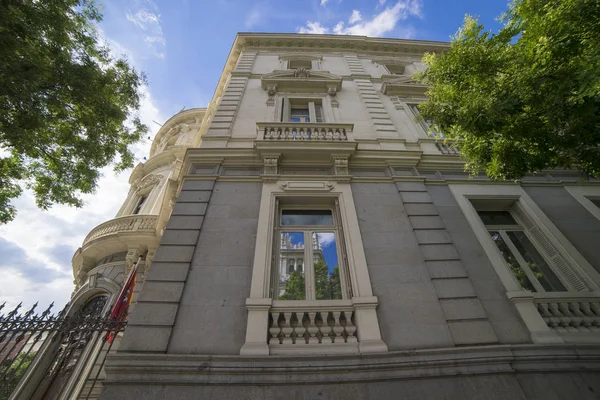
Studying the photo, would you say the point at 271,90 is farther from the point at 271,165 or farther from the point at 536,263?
the point at 536,263

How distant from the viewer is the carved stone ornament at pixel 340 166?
681cm

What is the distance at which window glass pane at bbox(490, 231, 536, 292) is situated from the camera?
554cm

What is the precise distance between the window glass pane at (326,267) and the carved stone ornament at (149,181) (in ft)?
34.4

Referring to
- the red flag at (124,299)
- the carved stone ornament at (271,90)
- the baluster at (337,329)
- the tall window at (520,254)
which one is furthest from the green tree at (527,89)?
the red flag at (124,299)

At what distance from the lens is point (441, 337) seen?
433 cm

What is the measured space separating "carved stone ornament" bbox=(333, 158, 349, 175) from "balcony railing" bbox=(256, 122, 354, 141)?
888 mm

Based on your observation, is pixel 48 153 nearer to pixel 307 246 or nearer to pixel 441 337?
pixel 307 246

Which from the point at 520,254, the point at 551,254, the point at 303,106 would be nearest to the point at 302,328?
the point at 520,254

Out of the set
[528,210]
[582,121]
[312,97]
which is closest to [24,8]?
[312,97]

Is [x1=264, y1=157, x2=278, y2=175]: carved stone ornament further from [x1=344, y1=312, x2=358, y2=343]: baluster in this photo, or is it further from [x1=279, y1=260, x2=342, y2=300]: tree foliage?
[x1=344, y1=312, x2=358, y2=343]: baluster

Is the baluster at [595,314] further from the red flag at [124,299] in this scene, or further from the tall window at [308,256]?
the red flag at [124,299]

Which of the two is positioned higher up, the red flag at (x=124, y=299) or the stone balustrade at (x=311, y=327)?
the red flag at (x=124, y=299)

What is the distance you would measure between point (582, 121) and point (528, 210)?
273 centimetres

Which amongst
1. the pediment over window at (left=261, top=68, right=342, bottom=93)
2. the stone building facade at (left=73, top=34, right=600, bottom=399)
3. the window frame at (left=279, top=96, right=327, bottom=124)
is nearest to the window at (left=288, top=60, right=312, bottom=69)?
the pediment over window at (left=261, top=68, right=342, bottom=93)
